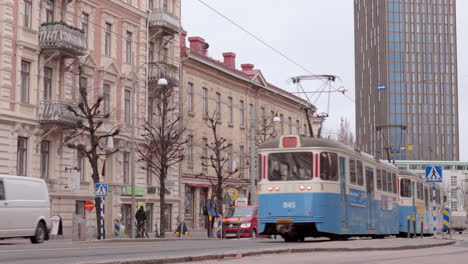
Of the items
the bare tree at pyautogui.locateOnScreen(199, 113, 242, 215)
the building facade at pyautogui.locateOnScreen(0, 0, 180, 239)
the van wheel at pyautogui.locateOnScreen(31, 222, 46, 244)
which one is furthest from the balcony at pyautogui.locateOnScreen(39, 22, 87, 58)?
the bare tree at pyautogui.locateOnScreen(199, 113, 242, 215)

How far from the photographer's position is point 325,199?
24703 millimetres

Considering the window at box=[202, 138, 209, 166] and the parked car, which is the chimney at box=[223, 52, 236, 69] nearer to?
the window at box=[202, 138, 209, 166]

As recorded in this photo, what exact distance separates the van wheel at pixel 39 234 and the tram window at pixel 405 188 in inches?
622

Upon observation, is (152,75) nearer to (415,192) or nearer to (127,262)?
(415,192)

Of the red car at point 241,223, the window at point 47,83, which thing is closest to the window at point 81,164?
the window at point 47,83

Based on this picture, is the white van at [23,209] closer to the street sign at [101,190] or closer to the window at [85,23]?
the street sign at [101,190]

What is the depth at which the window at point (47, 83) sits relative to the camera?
39.9m

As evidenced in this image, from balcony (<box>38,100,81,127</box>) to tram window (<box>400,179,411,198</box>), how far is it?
600 inches

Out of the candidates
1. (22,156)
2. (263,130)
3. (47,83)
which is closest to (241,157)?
(263,130)

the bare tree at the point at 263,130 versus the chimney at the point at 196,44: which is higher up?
the chimney at the point at 196,44

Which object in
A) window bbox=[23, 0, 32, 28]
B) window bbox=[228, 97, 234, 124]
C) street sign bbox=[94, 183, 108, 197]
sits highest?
window bbox=[23, 0, 32, 28]

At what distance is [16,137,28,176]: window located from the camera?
37.7 metres

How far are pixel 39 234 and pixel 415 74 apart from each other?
143680mm

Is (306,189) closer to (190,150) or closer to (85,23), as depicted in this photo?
(85,23)
